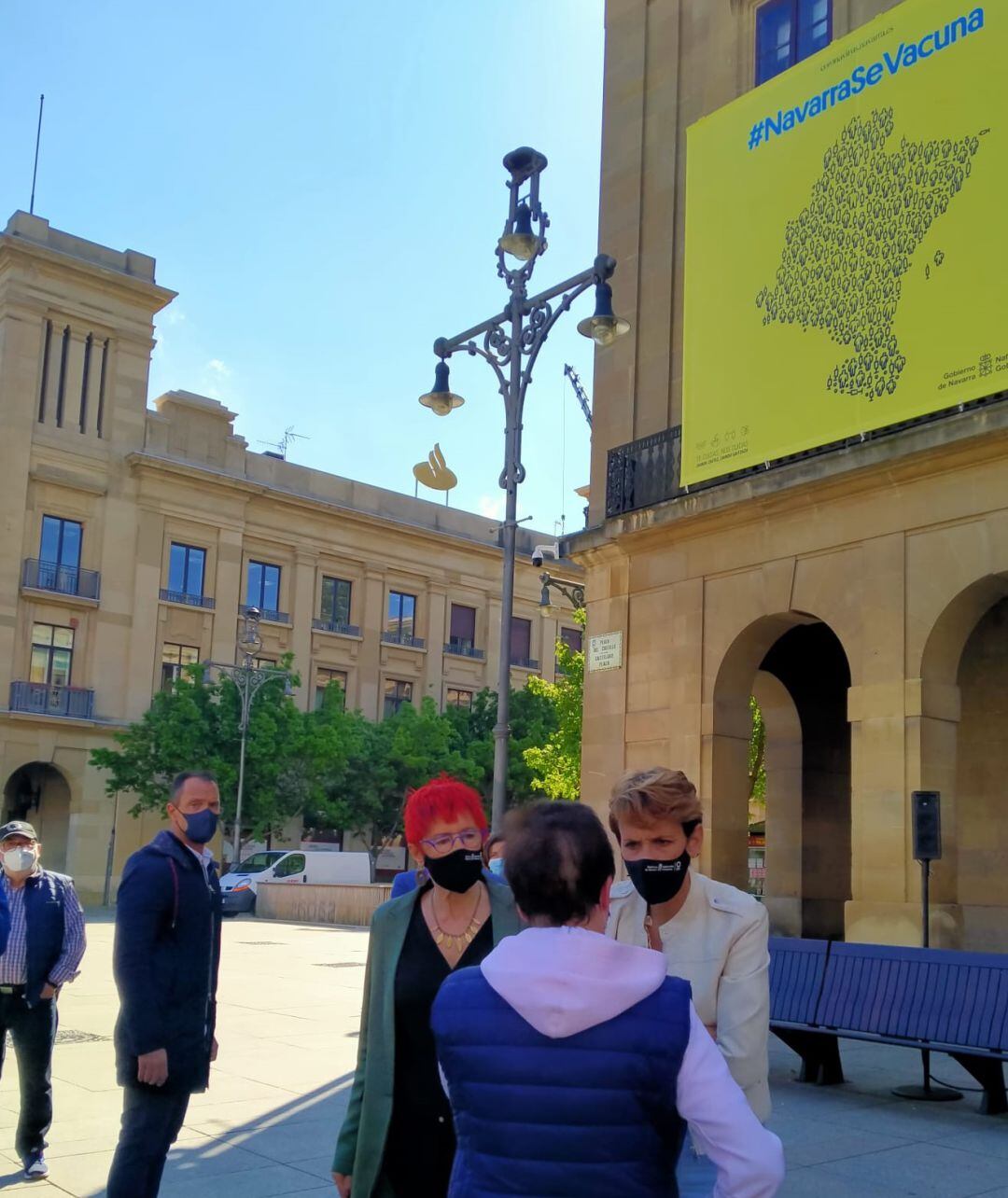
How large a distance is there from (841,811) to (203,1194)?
44.5 ft

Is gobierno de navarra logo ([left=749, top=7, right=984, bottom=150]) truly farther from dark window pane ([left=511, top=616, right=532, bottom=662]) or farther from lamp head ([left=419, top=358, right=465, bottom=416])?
dark window pane ([left=511, top=616, right=532, bottom=662])

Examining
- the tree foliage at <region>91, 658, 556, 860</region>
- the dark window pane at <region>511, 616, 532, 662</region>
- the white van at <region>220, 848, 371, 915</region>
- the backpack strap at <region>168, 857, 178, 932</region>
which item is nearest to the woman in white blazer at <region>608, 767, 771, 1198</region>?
the backpack strap at <region>168, 857, 178, 932</region>

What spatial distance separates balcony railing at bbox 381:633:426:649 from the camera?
55750mm

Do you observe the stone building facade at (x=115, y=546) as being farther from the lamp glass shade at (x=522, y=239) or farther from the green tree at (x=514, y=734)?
the lamp glass shade at (x=522, y=239)

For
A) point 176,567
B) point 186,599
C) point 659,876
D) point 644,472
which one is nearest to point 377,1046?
point 659,876

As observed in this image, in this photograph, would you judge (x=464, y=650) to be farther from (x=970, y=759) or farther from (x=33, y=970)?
(x=33, y=970)

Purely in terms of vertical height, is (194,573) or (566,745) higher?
(194,573)

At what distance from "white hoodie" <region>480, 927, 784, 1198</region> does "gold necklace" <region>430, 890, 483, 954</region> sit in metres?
1.42

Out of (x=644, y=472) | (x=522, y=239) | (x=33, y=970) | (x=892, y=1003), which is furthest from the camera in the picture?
(x=644, y=472)

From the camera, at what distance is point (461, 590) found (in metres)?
58.4

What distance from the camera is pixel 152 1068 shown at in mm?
4820

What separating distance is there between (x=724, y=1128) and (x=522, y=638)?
190 ft

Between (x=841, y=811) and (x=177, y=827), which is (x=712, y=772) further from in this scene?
(x=177, y=827)

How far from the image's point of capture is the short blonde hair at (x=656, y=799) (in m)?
3.70
